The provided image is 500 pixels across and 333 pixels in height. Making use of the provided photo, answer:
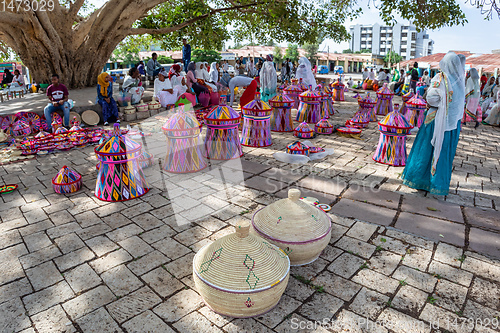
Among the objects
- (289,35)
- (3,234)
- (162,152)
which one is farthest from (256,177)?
(289,35)

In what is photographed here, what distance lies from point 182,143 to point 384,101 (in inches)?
310

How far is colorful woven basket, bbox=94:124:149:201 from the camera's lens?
4586 millimetres

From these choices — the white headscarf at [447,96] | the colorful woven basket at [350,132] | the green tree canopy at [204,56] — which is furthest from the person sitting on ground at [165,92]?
the green tree canopy at [204,56]

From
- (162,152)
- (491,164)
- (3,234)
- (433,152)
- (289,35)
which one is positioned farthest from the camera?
(289,35)

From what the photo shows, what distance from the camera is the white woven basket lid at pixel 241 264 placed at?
249cm

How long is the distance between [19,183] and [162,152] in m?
2.64

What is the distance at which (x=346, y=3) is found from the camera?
1088 centimetres

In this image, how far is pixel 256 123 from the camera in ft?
23.7

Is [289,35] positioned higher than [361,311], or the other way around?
[289,35]

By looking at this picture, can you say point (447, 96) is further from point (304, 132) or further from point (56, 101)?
point (56, 101)

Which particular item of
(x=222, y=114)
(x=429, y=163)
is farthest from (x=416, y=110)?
(x=222, y=114)

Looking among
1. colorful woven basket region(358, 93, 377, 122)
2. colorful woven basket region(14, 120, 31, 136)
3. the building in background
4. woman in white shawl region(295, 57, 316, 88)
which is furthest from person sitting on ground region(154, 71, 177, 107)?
the building in background

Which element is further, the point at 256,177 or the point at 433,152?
the point at 256,177

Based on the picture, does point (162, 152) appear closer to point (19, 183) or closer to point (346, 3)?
point (19, 183)
